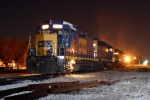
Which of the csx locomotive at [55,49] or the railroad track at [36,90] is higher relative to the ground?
the csx locomotive at [55,49]

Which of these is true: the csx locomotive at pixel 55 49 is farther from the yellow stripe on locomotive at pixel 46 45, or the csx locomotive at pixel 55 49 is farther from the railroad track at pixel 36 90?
the railroad track at pixel 36 90

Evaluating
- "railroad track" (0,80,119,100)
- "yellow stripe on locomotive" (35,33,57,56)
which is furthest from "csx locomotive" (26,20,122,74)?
"railroad track" (0,80,119,100)

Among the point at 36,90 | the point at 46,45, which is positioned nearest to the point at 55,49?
the point at 46,45

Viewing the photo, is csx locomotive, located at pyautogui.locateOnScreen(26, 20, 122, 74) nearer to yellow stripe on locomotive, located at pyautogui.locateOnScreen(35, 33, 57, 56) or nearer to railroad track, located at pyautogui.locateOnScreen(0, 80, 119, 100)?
yellow stripe on locomotive, located at pyautogui.locateOnScreen(35, 33, 57, 56)

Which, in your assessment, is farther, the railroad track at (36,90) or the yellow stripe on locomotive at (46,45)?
the yellow stripe on locomotive at (46,45)

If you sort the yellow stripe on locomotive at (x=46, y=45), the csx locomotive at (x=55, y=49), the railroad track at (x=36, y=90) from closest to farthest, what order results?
the railroad track at (x=36, y=90)
the csx locomotive at (x=55, y=49)
the yellow stripe on locomotive at (x=46, y=45)

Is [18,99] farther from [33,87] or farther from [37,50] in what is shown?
[37,50]

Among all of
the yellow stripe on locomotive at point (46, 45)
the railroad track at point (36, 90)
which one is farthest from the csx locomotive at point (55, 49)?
the railroad track at point (36, 90)

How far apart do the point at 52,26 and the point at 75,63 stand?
4.29 metres

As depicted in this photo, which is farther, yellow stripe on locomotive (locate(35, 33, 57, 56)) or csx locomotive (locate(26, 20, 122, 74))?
yellow stripe on locomotive (locate(35, 33, 57, 56))

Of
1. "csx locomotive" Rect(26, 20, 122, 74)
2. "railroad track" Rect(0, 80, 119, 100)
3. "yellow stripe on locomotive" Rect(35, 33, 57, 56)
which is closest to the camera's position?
"railroad track" Rect(0, 80, 119, 100)

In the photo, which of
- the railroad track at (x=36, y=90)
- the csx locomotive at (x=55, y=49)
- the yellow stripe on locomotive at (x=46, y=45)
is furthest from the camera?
the yellow stripe on locomotive at (x=46, y=45)

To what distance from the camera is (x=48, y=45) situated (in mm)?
20719

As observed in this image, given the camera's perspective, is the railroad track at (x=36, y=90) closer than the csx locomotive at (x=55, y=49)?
Yes
